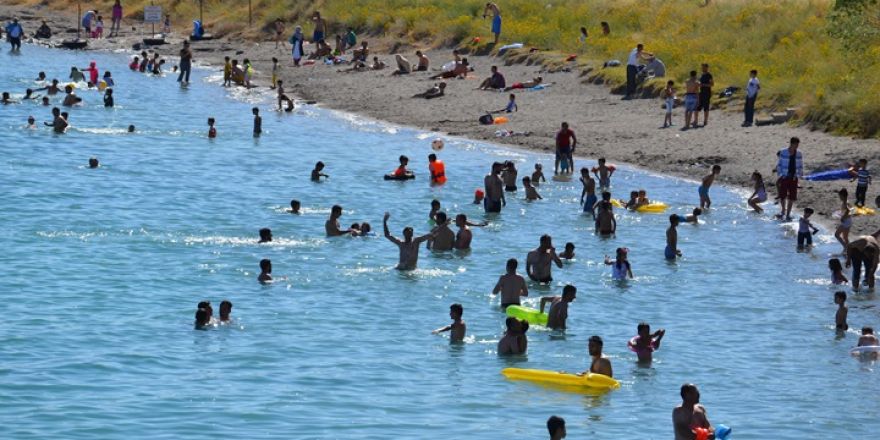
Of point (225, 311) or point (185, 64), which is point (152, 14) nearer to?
point (185, 64)

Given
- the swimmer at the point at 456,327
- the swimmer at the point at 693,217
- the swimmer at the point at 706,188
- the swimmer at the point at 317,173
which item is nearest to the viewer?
the swimmer at the point at 456,327

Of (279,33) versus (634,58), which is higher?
(279,33)

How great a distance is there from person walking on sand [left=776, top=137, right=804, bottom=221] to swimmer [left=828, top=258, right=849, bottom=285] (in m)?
4.24

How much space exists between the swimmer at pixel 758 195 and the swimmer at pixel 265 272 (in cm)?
1089

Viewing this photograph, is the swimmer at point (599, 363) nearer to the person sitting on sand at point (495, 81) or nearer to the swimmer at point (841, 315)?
the swimmer at point (841, 315)

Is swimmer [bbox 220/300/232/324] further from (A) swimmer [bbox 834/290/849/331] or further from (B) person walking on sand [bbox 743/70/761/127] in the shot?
(B) person walking on sand [bbox 743/70/761/127]

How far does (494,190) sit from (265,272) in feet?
23.5

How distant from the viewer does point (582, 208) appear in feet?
104

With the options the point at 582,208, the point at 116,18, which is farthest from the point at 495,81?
the point at 116,18

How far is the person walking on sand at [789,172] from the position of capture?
29.1 m

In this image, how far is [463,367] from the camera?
67.6 feet

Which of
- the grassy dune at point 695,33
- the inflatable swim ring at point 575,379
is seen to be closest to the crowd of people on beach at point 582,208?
the inflatable swim ring at point 575,379

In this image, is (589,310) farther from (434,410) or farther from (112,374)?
(112,374)

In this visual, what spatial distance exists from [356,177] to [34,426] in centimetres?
1887
